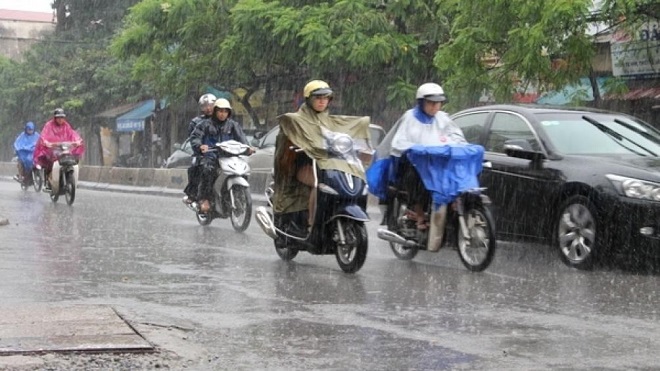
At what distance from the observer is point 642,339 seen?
6.75 meters

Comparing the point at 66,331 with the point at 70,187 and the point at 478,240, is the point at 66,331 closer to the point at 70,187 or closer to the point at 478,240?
the point at 478,240

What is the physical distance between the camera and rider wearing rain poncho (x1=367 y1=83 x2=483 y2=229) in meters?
10.1

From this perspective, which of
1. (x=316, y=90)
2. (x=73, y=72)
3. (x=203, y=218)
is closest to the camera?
(x=316, y=90)

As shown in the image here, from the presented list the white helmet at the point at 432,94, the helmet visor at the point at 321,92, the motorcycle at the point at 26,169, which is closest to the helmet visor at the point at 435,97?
the white helmet at the point at 432,94

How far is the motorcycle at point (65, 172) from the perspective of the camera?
19.4m

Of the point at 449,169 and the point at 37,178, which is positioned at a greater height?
the point at 449,169

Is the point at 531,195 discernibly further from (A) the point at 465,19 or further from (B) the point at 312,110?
(A) the point at 465,19

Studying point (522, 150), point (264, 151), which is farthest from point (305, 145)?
point (264, 151)

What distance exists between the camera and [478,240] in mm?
10016

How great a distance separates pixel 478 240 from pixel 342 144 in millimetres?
1439

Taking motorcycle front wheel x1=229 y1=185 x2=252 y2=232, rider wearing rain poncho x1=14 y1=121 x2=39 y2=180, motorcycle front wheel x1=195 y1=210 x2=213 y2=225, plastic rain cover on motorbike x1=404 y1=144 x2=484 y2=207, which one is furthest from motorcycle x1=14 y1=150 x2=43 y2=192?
plastic rain cover on motorbike x1=404 y1=144 x2=484 y2=207

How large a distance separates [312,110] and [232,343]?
3.98 metres

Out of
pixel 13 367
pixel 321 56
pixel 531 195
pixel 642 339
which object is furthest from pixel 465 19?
pixel 13 367

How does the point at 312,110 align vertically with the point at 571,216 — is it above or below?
above
